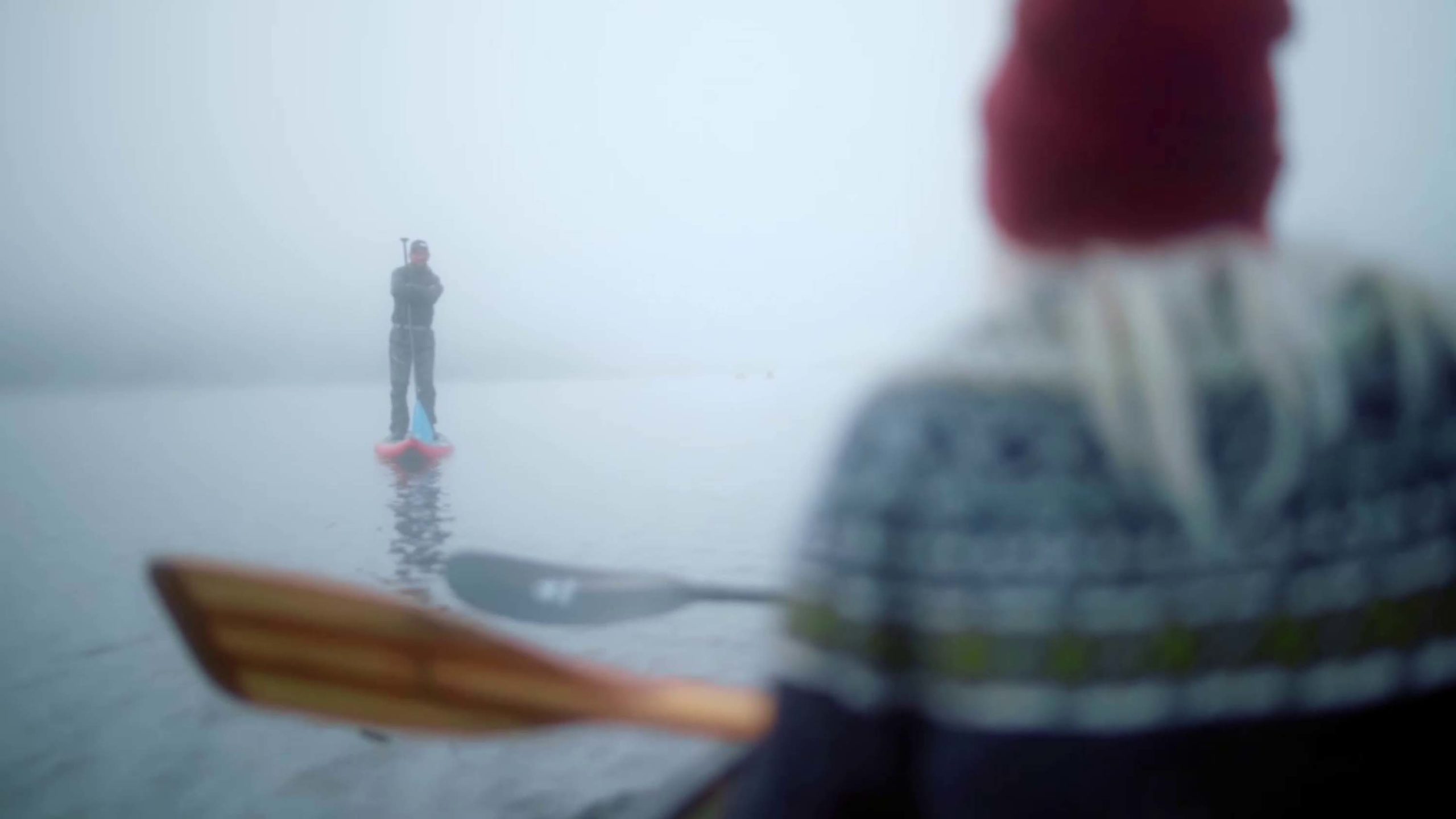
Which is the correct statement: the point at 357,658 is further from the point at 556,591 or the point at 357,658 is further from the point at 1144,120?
the point at 1144,120

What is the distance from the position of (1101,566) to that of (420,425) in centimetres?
1358

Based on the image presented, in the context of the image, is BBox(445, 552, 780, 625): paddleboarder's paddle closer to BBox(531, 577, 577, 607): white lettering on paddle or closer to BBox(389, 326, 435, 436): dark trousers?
BBox(531, 577, 577, 607): white lettering on paddle

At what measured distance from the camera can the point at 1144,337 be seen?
71cm

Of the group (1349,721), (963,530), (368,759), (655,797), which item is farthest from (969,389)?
(368,759)

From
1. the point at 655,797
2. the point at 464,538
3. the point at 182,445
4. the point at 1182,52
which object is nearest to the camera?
the point at 1182,52

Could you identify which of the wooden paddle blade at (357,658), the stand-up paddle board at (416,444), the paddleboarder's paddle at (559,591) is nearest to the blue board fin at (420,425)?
the stand-up paddle board at (416,444)

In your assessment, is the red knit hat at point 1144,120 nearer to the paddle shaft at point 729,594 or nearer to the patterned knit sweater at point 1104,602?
the patterned knit sweater at point 1104,602

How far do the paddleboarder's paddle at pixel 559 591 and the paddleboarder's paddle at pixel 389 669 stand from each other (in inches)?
19.6

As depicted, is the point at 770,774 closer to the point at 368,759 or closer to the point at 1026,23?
the point at 1026,23

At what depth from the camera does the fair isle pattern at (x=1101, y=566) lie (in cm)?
71

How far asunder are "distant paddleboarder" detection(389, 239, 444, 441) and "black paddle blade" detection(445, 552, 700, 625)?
1086cm

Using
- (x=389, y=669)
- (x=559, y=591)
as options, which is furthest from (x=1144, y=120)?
(x=559, y=591)

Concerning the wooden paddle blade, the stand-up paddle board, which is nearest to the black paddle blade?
the wooden paddle blade

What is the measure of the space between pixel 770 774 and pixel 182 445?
21.6 meters
